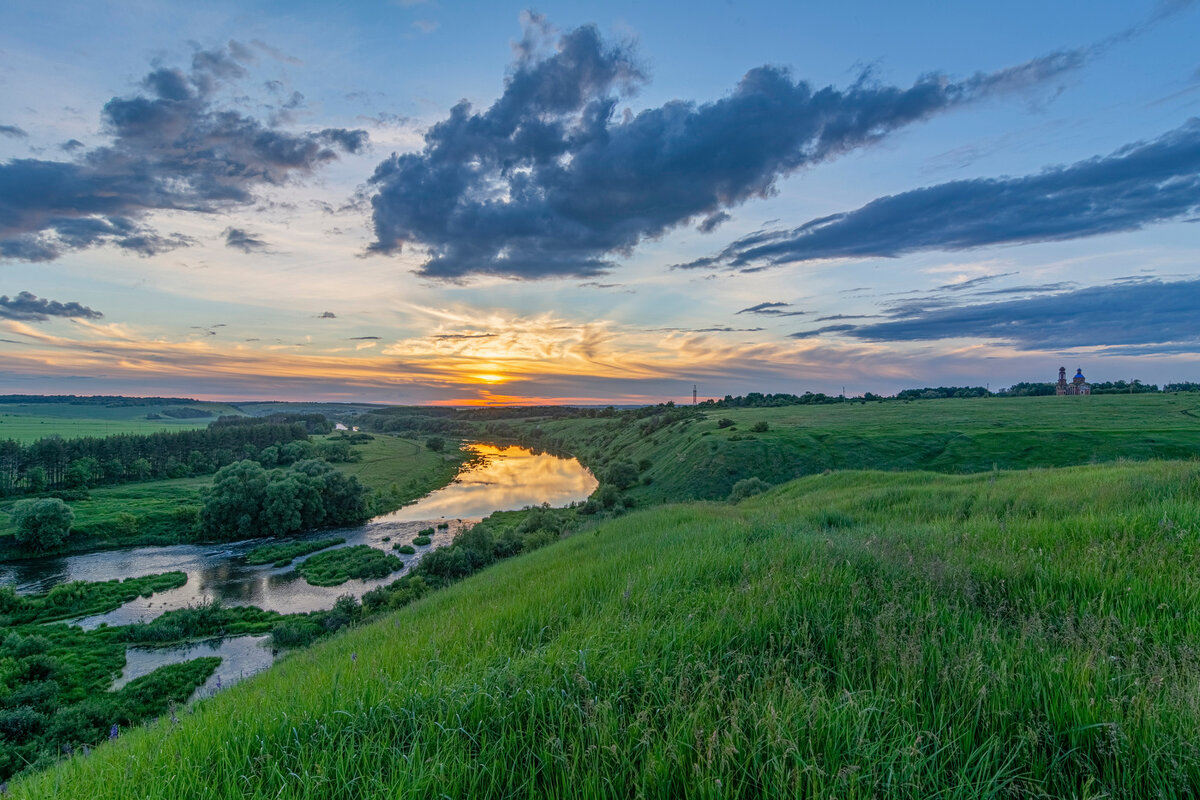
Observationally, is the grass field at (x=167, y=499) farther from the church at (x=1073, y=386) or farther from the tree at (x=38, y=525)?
the church at (x=1073, y=386)

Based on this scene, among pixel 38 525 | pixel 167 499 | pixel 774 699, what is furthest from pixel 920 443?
pixel 167 499

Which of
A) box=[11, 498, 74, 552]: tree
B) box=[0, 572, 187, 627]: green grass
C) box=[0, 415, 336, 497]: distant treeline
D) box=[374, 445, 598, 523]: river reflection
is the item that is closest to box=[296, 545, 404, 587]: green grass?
box=[0, 572, 187, 627]: green grass

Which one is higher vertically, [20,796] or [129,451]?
[20,796]

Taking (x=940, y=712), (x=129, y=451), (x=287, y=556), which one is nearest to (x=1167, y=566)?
(x=940, y=712)

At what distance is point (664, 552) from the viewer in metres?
8.51

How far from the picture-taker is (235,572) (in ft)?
124

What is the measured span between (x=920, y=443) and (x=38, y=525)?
8555cm

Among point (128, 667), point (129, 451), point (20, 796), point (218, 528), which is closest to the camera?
point (20, 796)

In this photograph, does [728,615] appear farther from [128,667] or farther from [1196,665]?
[128,667]

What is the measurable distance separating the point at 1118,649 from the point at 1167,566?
263cm

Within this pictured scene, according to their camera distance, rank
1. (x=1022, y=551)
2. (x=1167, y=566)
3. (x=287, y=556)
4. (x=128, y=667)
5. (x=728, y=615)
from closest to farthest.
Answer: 1. (x=728, y=615)
2. (x=1167, y=566)
3. (x=1022, y=551)
4. (x=128, y=667)
5. (x=287, y=556)

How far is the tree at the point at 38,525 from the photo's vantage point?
139ft

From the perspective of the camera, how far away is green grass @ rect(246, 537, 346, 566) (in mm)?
40281

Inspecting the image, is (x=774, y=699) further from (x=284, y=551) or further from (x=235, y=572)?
(x=284, y=551)
